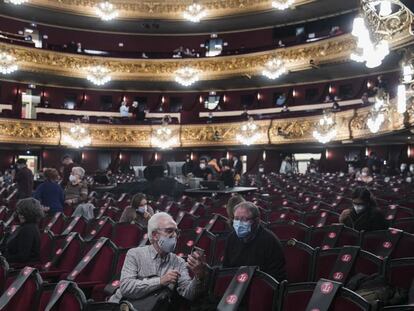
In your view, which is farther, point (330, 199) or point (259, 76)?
point (259, 76)

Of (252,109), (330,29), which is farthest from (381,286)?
(252,109)

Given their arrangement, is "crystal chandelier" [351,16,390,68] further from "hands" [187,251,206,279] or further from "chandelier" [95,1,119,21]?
"chandelier" [95,1,119,21]

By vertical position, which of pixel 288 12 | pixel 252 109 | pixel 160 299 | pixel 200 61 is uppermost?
pixel 288 12

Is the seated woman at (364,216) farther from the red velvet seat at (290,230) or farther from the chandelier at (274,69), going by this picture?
the chandelier at (274,69)

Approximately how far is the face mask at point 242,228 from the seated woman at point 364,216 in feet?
5.90

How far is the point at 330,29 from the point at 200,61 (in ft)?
19.9

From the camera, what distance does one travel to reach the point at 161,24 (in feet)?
88.8

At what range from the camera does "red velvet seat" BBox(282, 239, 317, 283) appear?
4.18m

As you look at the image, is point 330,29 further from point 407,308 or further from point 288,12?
point 407,308

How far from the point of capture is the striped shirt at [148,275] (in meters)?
3.29

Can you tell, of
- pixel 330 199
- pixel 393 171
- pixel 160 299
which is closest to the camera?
pixel 160 299

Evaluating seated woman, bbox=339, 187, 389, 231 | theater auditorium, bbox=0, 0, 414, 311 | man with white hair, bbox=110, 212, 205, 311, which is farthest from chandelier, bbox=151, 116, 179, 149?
man with white hair, bbox=110, 212, 205, 311

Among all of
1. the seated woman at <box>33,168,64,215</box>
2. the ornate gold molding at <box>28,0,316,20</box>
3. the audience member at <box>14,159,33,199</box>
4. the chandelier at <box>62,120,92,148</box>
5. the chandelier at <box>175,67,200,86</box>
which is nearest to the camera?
the seated woman at <box>33,168,64,215</box>

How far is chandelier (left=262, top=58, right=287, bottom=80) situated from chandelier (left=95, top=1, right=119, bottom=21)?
297 inches
